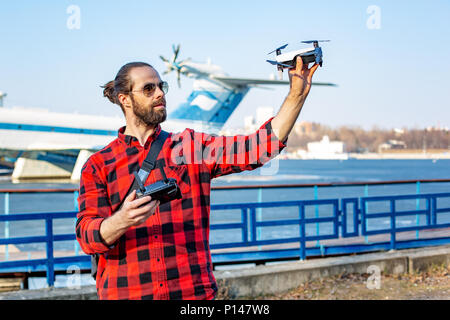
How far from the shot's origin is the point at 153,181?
1446mm

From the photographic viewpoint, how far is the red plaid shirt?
142cm

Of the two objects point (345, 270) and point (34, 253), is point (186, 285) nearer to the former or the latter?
point (345, 270)

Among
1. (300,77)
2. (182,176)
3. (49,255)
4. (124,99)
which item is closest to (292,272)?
(49,255)

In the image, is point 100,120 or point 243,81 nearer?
point 243,81

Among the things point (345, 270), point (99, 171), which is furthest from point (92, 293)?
point (99, 171)

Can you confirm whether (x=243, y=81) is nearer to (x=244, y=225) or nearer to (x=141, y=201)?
(x=244, y=225)

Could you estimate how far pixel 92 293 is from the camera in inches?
170

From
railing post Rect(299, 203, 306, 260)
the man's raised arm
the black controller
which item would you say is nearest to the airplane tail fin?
railing post Rect(299, 203, 306, 260)

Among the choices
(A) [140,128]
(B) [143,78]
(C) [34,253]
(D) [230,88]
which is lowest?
(C) [34,253]

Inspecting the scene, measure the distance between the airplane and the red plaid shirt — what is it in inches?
1282

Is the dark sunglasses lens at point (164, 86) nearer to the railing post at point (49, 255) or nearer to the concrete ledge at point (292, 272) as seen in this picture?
the concrete ledge at point (292, 272)

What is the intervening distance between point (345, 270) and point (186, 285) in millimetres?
4428

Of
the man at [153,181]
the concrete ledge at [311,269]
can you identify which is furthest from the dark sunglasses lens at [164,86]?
the concrete ledge at [311,269]

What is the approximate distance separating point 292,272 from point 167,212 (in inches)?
156
